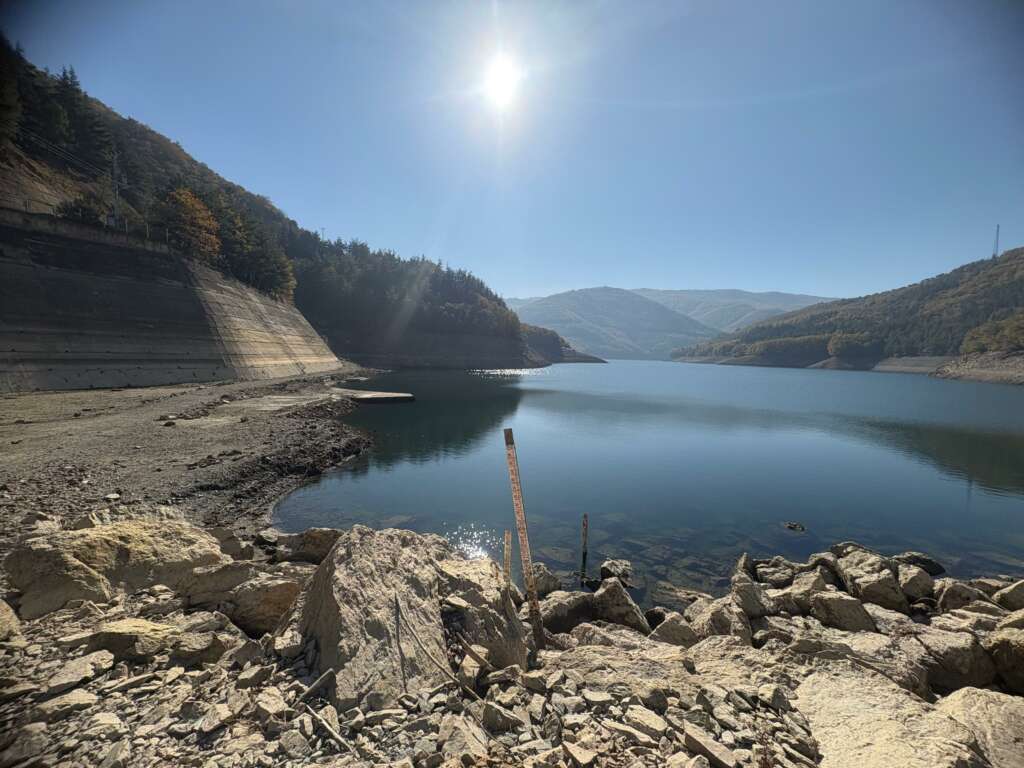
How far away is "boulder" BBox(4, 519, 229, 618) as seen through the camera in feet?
17.3

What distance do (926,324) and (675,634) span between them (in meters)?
188

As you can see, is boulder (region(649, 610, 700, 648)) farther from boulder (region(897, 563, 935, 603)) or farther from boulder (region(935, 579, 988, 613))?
boulder (region(935, 579, 988, 613))

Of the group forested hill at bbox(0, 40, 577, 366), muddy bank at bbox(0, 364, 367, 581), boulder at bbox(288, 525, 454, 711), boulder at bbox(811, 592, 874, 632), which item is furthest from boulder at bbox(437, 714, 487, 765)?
forested hill at bbox(0, 40, 577, 366)

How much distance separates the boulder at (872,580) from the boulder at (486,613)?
977cm

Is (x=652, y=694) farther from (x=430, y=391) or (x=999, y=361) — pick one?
(x=999, y=361)

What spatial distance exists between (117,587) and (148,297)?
141ft

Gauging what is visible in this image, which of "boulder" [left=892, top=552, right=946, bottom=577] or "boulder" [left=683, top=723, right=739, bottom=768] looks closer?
"boulder" [left=683, top=723, right=739, bottom=768]

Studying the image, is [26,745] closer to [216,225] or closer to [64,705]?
[64,705]

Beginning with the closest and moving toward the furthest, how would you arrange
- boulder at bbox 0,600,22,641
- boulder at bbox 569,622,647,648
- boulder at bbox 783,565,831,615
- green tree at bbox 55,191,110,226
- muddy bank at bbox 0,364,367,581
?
boulder at bbox 0,600,22,641
boulder at bbox 569,622,647,648
boulder at bbox 783,565,831,615
muddy bank at bbox 0,364,367,581
green tree at bbox 55,191,110,226

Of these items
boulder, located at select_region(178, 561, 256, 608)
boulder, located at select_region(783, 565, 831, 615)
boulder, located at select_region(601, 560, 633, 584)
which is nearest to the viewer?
boulder, located at select_region(178, 561, 256, 608)

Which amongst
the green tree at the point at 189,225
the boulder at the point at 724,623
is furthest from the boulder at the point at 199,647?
the green tree at the point at 189,225

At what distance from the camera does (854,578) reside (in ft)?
34.9

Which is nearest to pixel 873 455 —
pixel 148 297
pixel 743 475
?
pixel 743 475

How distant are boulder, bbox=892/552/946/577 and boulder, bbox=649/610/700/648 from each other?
9851 millimetres
